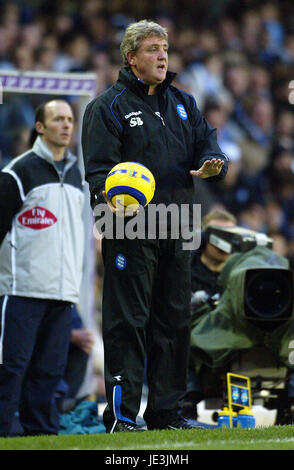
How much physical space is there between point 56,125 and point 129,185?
240cm

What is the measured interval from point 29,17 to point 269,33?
15.3 feet

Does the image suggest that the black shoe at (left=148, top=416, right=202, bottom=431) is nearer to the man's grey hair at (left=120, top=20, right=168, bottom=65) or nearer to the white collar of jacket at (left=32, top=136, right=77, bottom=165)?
the man's grey hair at (left=120, top=20, right=168, bottom=65)

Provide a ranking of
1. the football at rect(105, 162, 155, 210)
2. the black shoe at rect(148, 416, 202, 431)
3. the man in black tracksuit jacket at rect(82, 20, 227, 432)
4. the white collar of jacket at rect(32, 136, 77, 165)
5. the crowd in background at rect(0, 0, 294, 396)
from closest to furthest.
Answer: the football at rect(105, 162, 155, 210)
the man in black tracksuit jacket at rect(82, 20, 227, 432)
the black shoe at rect(148, 416, 202, 431)
the white collar of jacket at rect(32, 136, 77, 165)
the crowd in background at rect(0, 0, 294, 396)

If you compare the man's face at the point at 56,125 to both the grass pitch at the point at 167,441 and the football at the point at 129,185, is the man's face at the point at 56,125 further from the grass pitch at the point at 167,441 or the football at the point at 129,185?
the grass pitch at the point at 167,441

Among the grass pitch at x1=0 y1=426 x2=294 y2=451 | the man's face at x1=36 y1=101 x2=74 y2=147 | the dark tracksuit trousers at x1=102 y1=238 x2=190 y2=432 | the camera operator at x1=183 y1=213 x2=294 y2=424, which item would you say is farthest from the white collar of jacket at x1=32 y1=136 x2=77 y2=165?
the grass pitch at x1=0 y1=426 x2=294 y2=451

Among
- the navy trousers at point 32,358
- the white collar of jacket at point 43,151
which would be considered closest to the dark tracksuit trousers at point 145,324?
the navy trousers at point 32,358

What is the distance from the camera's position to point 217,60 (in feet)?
48.6

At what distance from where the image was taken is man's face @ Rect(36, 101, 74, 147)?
706 centimetres

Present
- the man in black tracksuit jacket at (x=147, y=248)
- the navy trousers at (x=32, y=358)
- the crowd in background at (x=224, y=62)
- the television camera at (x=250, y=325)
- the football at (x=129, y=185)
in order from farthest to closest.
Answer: the crowd in background at (x=224, y=62)
the television camera at (x=250, y=325)
the navy trousers at (x=32, y=358)
the man in black tracksuit jacket at (x=147, y=248)
the football at (x=129, y=185)

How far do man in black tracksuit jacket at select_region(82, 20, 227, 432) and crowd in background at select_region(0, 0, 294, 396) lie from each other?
21.7 feet

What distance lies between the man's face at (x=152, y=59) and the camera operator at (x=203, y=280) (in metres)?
2.61

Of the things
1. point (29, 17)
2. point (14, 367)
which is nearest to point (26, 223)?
point (14, 367)

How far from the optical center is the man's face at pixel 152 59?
17.3 feet

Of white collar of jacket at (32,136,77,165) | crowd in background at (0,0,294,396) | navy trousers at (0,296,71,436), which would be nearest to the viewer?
navy trousers at (0,296,71,436)
